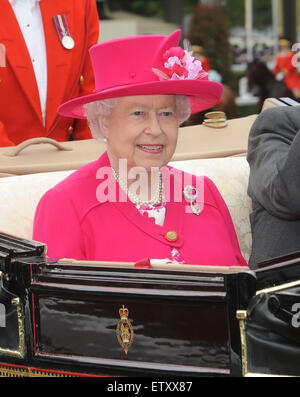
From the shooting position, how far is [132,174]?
252cm

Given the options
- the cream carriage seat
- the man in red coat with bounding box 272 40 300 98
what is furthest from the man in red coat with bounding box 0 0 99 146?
the man in red coat with bounding box 272 40 300 98

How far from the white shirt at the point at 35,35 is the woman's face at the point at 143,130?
937 millimetres

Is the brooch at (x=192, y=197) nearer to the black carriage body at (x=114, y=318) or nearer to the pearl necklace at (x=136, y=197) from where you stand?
the pearl necklace at (x=136, y=197)

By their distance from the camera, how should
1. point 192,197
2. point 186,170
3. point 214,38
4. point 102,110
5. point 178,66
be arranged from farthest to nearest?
point 214,38
point 186,170
point 192,197
point 102,110
point 178,66

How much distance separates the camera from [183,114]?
2.61m

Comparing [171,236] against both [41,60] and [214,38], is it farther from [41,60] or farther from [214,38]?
[214,38]

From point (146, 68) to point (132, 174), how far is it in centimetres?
34

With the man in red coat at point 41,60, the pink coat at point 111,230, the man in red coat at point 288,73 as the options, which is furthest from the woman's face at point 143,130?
the man in red coat at point 288,73

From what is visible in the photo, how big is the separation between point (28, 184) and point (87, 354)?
957 mm

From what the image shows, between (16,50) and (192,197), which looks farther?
(16,50)

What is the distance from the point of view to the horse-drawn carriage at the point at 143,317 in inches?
71.1

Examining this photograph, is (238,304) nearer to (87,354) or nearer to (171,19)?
(87,354)

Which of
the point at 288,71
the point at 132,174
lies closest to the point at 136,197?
the point at 132,174
